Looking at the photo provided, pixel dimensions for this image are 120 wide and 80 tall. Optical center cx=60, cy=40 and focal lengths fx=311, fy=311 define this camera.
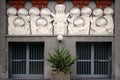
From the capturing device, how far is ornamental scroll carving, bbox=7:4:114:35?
16109 millimetres

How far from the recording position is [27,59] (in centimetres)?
1673

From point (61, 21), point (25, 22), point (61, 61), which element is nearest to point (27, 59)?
point (25, 22)

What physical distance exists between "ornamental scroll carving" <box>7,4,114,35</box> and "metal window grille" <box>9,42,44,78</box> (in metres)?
0.93

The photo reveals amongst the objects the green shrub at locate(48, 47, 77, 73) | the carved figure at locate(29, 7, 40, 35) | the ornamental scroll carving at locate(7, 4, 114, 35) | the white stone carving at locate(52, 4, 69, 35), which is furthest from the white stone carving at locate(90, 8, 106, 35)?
the carved figure at locate(29, 7, 40, 35)

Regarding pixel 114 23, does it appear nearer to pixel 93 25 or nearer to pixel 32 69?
pixel 93 25

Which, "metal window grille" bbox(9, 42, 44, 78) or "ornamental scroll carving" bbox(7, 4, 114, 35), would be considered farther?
"metal window grille" bbox(9, 42, 44, 78)

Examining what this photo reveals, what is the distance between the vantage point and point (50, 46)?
16.1 metres

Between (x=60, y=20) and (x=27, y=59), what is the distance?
279cm

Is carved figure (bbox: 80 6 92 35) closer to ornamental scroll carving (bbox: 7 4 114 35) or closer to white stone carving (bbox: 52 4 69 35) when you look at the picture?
ornamental scroll carving (bbox: 7 4 114 35)

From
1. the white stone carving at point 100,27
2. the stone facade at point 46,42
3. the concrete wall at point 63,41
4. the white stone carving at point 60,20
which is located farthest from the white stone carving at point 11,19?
the white stone carving at point 100,27

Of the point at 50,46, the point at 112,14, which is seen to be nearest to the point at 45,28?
the point at 50,46

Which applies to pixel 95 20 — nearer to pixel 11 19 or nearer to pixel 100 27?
pixel 100 27

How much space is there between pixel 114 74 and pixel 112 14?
3107 millimetres

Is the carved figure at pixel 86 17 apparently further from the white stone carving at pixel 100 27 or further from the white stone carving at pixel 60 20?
the white stone carving at pixel 60 20
